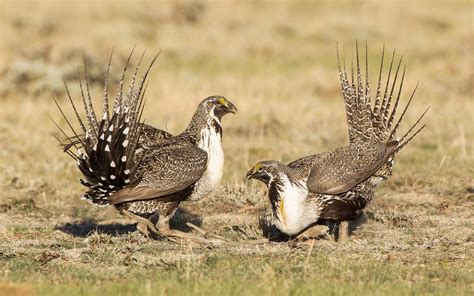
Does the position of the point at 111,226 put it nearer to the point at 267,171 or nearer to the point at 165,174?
the point at 165,174

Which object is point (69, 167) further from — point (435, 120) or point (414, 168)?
point (435, 120)

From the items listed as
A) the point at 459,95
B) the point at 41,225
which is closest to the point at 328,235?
the point at 41,225

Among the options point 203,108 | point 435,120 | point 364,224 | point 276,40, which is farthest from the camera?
point 276,40

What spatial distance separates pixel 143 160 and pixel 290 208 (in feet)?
4.14

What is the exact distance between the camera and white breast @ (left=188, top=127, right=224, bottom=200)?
24.4 ft

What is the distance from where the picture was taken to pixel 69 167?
1055 cm

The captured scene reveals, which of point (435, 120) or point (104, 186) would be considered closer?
point (104, 186)

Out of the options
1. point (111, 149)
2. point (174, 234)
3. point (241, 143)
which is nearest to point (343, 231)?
point (174, 234)

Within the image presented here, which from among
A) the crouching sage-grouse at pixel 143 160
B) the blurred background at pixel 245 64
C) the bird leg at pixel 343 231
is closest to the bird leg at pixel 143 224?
the crouching sage-grouse at pixel 143 160

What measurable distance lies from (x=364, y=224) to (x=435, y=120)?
5378mm

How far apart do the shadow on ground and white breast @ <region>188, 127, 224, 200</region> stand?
0.88 meters

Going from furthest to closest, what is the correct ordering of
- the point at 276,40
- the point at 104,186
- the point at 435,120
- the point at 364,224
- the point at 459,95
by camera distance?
1. the point at 276,40
2. the point at 459,95
3. the point at 435,120
4. the point at 364,224
5. the point at 104,186

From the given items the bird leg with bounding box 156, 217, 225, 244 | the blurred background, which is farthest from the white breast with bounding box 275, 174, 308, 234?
the blurred background

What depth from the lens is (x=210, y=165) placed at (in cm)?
746
